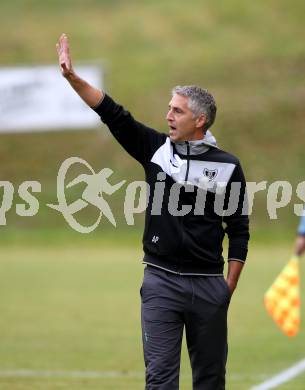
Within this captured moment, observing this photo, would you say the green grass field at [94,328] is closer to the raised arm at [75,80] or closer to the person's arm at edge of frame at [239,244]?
the person's arm at edge of frame at [239,244]

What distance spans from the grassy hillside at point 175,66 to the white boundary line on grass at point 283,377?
739 inches

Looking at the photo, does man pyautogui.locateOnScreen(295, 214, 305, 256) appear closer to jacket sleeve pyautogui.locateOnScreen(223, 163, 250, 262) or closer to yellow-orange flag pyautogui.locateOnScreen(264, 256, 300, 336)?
yellow-orange flag pyautogui.locateOnScreen(264, 256, 300, 336)

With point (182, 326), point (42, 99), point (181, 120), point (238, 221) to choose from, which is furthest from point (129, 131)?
point (42, 99)

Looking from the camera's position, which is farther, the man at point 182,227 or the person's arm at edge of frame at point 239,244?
the person's arm at edge of frame at point 239,244

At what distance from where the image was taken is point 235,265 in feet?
21.9

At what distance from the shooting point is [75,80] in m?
6.37

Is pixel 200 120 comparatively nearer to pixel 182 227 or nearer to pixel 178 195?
pixel 178 195

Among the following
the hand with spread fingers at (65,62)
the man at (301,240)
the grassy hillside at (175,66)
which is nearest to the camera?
the hand with spread fingers at (65,62)

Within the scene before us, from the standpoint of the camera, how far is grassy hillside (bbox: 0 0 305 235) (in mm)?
32344

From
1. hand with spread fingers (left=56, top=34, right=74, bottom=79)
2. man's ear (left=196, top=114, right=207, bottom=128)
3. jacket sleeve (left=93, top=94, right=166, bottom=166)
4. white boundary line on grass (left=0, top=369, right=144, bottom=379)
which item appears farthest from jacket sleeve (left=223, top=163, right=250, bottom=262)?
white boundary line on grass (left=0, top=369, right=144, bottom=379)

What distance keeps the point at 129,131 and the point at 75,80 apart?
0.46 metres

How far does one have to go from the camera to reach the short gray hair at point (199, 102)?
6.48 m

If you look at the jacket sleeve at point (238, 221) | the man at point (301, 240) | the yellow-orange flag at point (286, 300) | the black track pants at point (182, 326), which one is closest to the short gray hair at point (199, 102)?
the jacket sleeve at point (238, 221)

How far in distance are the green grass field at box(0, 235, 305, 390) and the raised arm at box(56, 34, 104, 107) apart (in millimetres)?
3669
